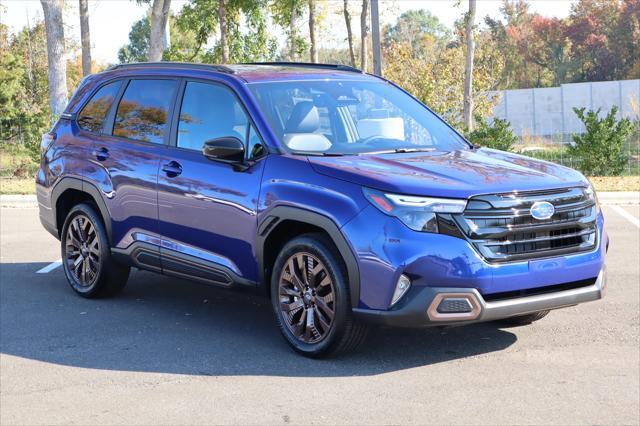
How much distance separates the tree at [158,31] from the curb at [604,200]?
29.6 feet

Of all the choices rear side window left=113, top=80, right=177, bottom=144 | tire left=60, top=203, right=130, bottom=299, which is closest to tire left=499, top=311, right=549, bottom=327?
rear side window left=113, top=80, right=177, bottom=144

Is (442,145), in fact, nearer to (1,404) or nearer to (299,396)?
(299,396)

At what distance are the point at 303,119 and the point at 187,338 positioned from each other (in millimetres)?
1793

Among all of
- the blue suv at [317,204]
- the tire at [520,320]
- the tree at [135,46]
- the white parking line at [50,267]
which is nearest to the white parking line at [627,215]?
the tire at [520,320]

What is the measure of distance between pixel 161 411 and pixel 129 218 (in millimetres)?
2700

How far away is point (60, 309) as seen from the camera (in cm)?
840

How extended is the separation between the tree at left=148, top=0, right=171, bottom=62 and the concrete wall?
24912 millimetres

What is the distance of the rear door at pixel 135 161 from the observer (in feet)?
25.3

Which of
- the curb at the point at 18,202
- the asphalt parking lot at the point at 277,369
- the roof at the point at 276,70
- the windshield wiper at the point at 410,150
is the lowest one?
the asphalt parking lot at the point at 277,369

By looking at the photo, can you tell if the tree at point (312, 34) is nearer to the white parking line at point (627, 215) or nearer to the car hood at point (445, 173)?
the white parking line at point (627, 215)

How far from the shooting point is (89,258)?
8.56 meters

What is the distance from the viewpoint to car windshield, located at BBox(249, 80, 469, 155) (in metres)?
6.92

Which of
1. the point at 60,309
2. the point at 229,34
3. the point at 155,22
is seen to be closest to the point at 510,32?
the point at 229,34

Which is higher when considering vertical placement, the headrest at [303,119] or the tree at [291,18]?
the tree at [291,18]
